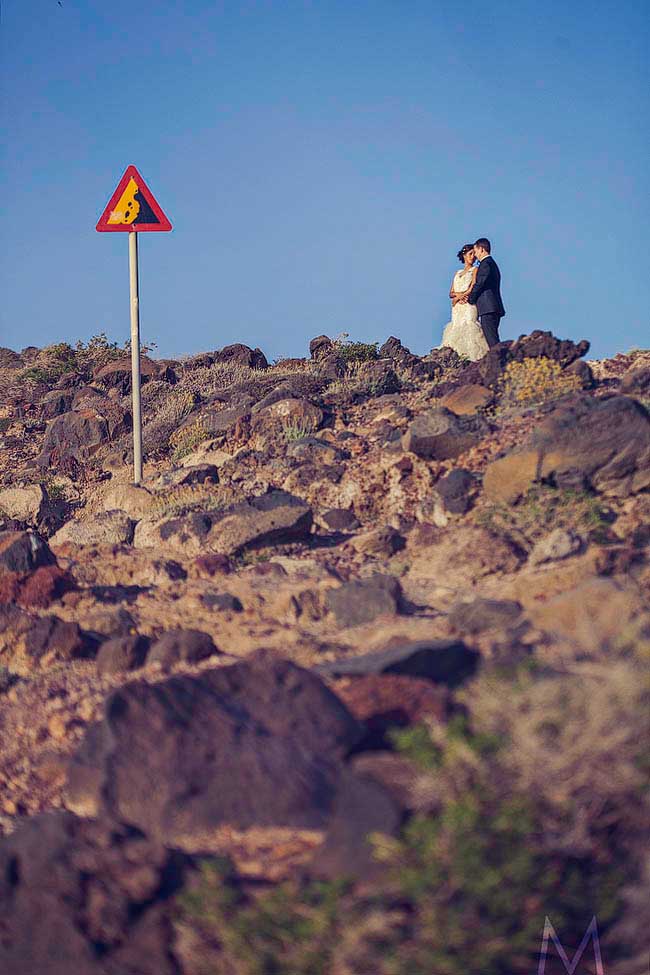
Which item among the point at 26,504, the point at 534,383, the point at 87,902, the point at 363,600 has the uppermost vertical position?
the point at 534,383

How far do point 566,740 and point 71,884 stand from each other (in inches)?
62.4

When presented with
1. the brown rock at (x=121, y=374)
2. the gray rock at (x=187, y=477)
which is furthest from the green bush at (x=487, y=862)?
the brown rock at (x=121, y=374)

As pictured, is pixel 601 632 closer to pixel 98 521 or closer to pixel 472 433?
pixel 472 433

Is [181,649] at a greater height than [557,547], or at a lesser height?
lesser

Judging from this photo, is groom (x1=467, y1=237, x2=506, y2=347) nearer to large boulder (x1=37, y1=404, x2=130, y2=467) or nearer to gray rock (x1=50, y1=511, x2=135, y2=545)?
large boulder (x1=37, y1=404, x2=130, y2=467)

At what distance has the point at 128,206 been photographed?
963 centimetres

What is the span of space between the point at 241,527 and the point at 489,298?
5951 millimetres

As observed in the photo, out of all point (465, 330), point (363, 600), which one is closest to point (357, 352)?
point (465, 330)

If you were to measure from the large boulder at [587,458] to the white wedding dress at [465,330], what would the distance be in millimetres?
4874

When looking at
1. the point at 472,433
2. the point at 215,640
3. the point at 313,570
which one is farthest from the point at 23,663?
the point at 472,433

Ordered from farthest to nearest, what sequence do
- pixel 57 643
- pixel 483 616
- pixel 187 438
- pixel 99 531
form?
pixel 187 438 < pixel 99 531 < pixel 57 643 < pixel 483 616

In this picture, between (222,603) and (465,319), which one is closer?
(222,603)

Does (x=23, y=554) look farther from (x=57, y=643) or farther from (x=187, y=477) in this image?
(x=187, y=477)

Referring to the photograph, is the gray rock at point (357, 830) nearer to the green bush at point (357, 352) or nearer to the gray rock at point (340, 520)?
the gray rock at point (340, 520)
